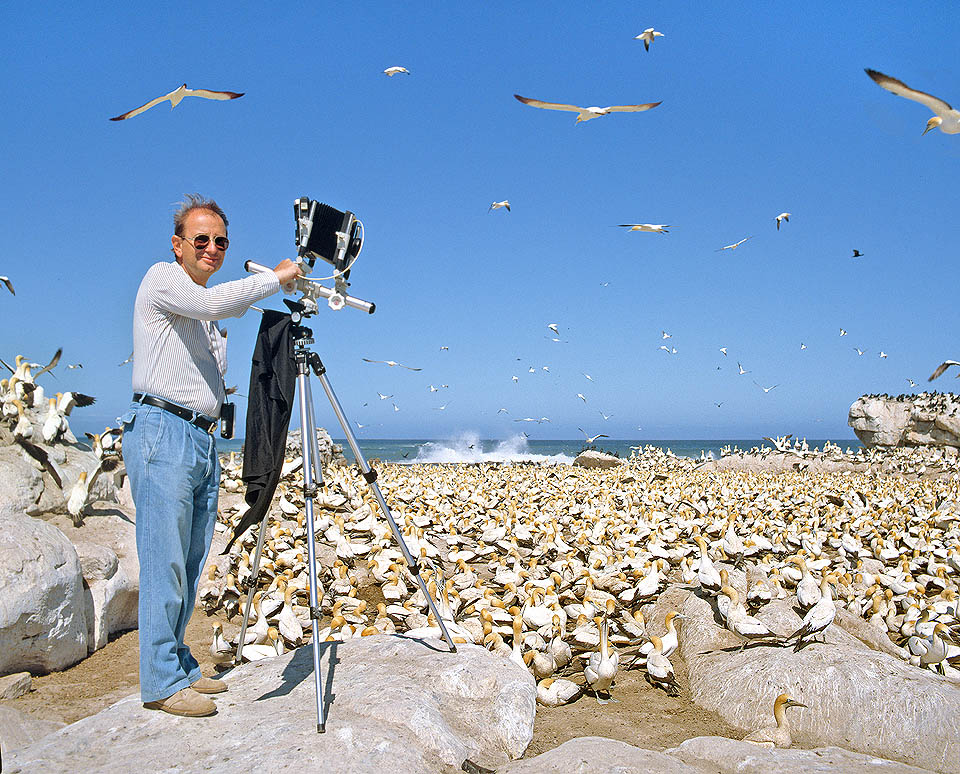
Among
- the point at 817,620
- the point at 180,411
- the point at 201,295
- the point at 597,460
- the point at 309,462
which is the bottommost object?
the point at 817,620

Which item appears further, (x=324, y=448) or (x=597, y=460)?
(x=597, y=460)

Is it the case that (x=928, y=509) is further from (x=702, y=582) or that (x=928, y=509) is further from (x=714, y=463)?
(x=714, y=463)

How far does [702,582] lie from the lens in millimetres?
6969

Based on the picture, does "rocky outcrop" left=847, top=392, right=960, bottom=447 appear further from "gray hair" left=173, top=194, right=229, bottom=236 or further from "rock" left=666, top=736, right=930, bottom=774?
"gray hair" left=173, top=194, right=229, bottom=236

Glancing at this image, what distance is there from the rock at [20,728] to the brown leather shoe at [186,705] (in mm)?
923

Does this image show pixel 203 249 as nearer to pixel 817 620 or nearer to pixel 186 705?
pixel 186 705

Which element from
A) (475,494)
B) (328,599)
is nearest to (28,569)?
(328,599)

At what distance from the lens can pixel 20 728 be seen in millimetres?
3732

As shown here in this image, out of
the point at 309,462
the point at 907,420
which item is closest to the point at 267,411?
the point at 309,462

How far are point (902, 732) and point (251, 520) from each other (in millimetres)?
4313

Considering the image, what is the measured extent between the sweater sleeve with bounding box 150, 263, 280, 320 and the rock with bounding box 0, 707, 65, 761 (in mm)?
2493

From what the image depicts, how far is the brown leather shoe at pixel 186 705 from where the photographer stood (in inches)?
128

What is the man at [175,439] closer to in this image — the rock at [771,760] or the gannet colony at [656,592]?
the gannet colony at [656,592]

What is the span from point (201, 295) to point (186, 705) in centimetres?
204
